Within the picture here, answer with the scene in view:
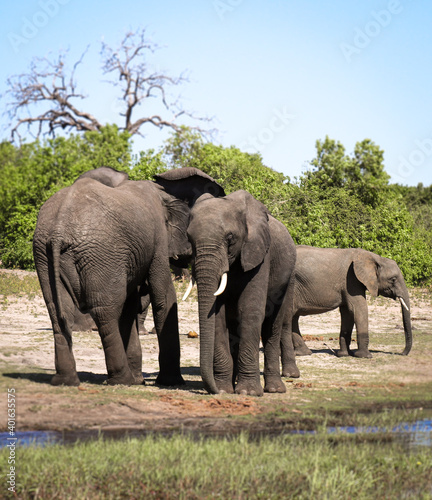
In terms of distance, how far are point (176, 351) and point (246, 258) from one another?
1619 mm

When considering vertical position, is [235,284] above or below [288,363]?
above

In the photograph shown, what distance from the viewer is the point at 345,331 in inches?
512

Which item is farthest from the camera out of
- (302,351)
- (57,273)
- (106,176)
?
(302,351)

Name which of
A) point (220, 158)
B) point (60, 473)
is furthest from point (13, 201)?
point (60, 473)

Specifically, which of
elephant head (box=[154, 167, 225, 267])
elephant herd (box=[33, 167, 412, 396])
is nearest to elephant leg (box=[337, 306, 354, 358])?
elephant herd (box=[33, 167, 412, 396])

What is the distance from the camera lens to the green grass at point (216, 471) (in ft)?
16.5

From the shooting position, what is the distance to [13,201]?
1105 inches

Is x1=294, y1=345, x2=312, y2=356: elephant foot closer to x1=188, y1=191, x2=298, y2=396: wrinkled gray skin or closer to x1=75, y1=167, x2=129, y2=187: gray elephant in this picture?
x1=188, y1=191, x2=298, y2=396: wrinkled gray skin

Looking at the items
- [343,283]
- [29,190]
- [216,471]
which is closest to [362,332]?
[343,283]

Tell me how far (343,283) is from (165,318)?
498cm

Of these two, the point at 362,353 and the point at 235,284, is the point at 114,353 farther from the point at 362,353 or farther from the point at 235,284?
the point at 362,353

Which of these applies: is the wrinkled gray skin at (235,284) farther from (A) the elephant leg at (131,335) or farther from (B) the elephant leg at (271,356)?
(A) the elephant leg at (131,335)

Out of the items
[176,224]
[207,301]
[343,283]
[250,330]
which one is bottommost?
[250,330]

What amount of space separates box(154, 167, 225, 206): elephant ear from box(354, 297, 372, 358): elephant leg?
447cm
